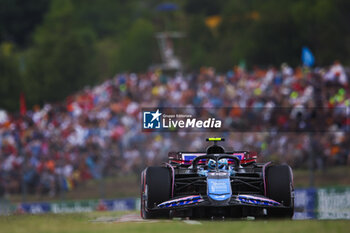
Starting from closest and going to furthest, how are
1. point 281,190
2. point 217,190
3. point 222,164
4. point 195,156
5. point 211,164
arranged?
point 217,190, point 281,190, point 211,164, point 222,164, point 195,156

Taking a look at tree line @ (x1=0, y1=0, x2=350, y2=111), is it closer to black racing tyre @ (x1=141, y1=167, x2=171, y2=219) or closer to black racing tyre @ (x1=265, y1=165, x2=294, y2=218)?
black racing tyre @ (x1=265, y1=165, x2=294, y2=218)

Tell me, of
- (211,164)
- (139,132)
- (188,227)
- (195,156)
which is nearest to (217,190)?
(211,164)

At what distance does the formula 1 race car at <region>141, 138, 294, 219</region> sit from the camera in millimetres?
11203

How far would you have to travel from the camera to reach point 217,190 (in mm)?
11180

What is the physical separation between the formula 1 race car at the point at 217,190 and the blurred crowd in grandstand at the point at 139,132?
7.76 m

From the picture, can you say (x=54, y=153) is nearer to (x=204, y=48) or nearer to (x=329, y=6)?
(x=329, y=6)

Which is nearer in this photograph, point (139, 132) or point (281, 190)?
point (281, 190)

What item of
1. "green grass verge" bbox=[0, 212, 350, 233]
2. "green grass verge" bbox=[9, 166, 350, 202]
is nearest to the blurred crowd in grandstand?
"green grass verge" bbox=[9, 166, 350, 202]

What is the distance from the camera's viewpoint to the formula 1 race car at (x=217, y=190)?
11.2 metres

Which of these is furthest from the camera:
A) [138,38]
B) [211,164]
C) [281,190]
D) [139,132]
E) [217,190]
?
[138,38]

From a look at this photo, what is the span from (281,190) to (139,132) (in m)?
13.2

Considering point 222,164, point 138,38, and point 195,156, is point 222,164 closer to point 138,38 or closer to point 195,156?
point 195,156

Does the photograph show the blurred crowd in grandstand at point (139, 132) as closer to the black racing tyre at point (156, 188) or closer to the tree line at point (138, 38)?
the black racing tyre at point (156, 188)

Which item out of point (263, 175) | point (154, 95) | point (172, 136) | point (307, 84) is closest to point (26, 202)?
point (172, 136)
